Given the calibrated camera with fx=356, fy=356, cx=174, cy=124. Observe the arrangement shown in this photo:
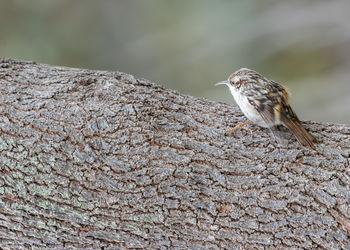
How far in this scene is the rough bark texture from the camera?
2326 millimetres

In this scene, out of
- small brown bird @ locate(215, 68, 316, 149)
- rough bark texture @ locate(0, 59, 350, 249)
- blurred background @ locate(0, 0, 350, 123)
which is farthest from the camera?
blurred background @ locate(0, 0, 350, 123)

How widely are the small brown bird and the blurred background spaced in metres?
4.34

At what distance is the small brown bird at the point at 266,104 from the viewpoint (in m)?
2.51

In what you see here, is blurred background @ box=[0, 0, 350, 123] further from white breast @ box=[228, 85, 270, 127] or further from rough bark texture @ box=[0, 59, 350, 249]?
rough bark texture @ box=[0, 59, 350, 249]

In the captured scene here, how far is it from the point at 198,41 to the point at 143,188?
6391 millimetres

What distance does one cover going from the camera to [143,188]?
2.34 metres

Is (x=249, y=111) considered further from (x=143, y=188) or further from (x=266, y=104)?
(x=143, y=188)

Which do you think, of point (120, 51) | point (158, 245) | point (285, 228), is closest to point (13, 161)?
point (158, 245)

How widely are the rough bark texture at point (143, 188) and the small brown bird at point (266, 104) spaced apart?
0.57ft

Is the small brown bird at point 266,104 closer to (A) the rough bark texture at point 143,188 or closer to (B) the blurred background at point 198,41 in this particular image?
(A) the rough bark texture at point 143,188

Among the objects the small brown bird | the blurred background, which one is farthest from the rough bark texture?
the blurred background

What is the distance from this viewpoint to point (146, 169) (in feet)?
7.73

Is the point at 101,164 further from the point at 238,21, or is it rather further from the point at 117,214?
the point at 238,21

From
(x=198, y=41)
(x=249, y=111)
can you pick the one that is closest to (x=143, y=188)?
(x=249, y=111)
